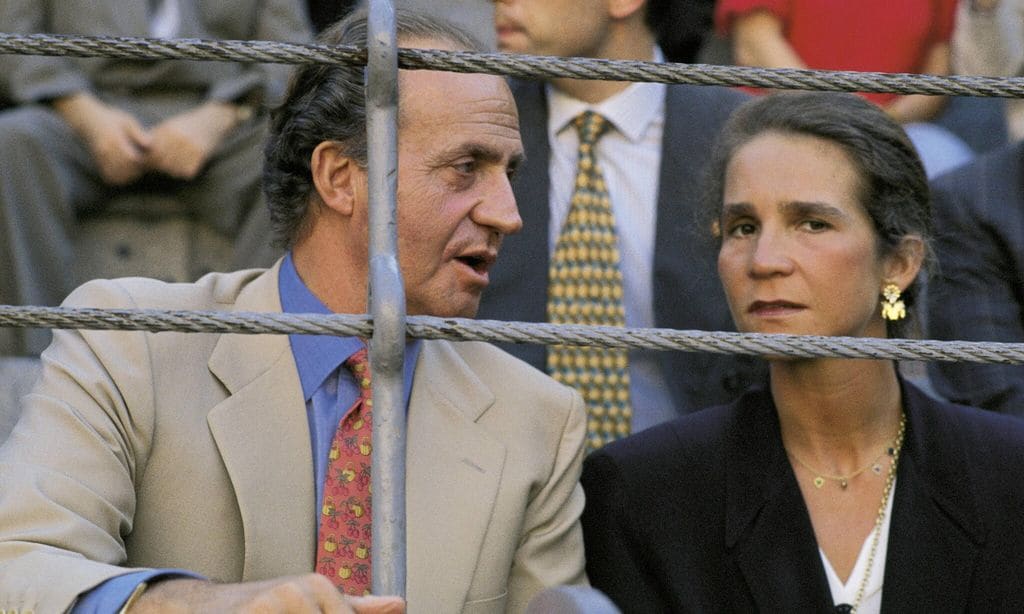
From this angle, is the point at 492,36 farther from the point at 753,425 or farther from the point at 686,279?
the point at 753,425

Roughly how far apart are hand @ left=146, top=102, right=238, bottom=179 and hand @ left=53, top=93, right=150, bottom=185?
0.10ft

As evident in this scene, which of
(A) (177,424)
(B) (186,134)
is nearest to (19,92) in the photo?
(B) (186,134)

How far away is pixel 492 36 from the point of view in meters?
4.45

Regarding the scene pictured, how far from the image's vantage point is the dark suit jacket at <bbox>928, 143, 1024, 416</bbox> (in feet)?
11.2

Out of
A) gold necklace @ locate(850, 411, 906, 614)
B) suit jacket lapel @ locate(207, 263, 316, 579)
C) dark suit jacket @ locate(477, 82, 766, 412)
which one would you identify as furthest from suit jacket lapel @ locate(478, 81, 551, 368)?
suit jacket lapel @ locate(207, 263, 316, 579)

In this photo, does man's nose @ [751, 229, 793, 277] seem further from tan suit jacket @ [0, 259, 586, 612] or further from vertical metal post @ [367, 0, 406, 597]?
vertical metal post @ [367, 0, 406, 597]

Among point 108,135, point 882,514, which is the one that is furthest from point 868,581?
point 108,135

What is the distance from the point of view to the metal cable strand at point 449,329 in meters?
1.67

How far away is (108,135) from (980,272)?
6.47ft

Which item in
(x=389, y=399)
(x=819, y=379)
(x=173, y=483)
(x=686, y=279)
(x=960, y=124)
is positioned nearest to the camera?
(x=389, y=399)

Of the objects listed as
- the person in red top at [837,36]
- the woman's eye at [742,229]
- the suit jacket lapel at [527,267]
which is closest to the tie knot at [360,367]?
the woman's eye at [742,229]

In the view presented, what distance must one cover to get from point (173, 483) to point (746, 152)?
3.97 feet

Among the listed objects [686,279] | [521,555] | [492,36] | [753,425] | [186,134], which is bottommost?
[521,555]

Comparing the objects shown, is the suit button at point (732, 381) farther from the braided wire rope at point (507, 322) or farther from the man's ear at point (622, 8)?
the braided wire rope at point (507, 322)
